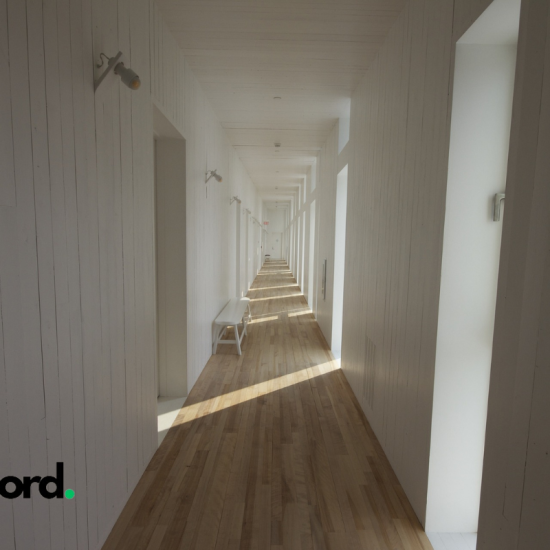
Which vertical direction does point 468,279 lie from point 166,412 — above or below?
above

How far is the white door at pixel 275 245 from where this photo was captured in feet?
89.6

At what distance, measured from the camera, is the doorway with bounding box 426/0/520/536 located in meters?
1.97

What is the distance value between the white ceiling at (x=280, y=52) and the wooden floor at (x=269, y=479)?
3270mm

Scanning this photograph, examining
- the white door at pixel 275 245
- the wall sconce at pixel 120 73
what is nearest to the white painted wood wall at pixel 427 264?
the wall sconce at pixel 120 73

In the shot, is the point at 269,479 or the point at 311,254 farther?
the point at 311,254

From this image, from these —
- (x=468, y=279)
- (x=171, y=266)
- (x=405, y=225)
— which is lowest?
(x=171, y=266)

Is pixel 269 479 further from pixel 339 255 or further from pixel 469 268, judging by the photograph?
pixel 339 255

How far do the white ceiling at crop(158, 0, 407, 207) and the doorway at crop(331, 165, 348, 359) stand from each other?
0.99 meters

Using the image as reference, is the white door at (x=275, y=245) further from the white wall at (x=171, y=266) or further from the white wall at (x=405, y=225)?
the white wall at (x=171, y=266)

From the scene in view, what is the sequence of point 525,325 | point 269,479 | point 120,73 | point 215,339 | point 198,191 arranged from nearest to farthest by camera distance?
point 525,325
point 120,73
point 269,479
point 198,191
point 215,339

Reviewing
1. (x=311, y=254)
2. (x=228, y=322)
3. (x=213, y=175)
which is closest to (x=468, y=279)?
(x=213, y=175)

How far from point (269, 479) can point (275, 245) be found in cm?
2505

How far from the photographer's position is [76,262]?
5.84ft

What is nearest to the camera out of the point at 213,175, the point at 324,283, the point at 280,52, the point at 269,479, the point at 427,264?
the point at 427,264
